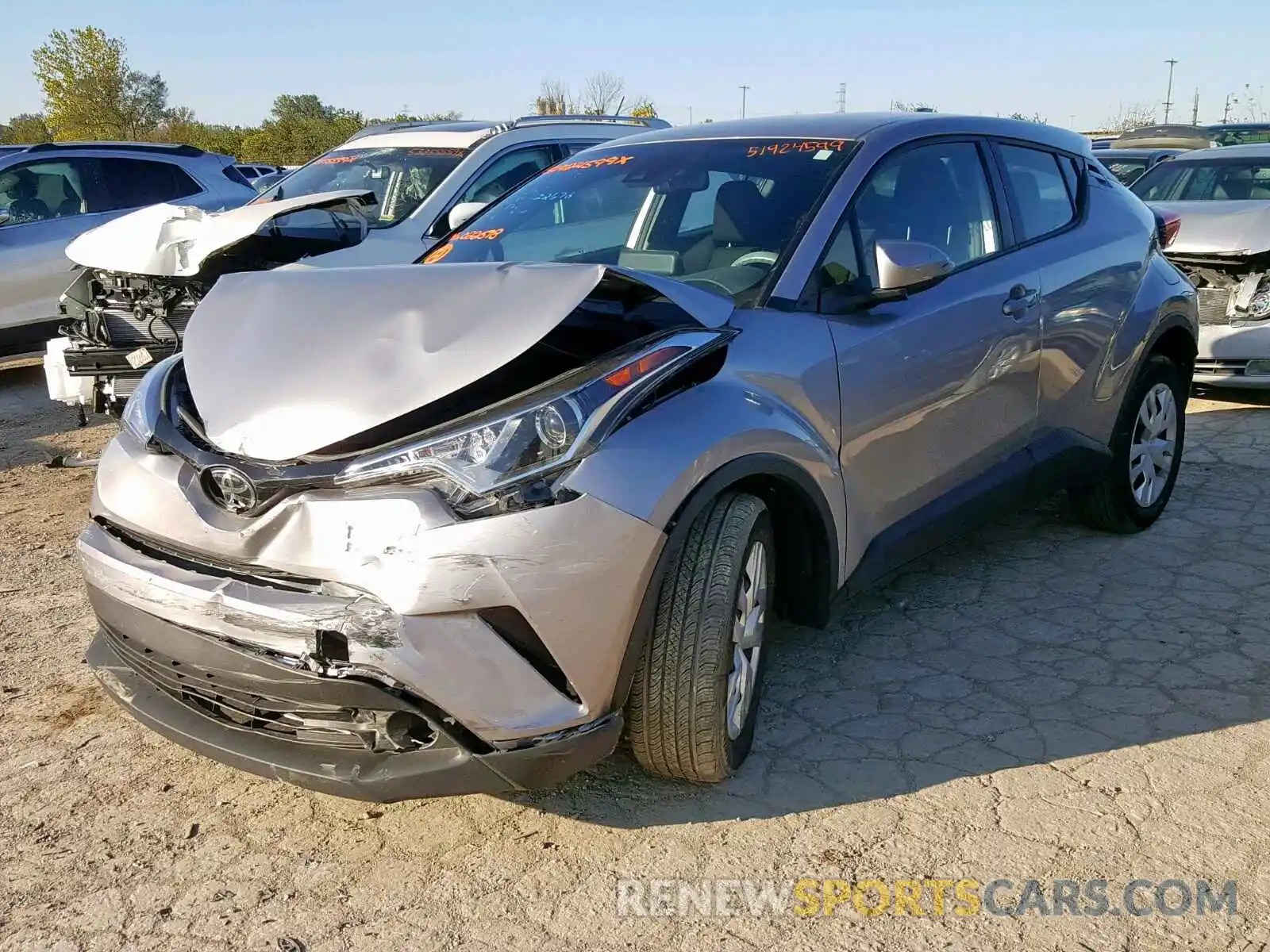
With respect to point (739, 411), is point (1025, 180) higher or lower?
higher

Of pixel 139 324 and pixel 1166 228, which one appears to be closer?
pixel 1166 228

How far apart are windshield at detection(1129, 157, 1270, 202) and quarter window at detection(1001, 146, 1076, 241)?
469cm

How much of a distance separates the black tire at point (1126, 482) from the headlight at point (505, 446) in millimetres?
2972

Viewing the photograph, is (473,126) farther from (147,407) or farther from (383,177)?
(147,407)

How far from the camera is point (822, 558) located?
325 centimetres

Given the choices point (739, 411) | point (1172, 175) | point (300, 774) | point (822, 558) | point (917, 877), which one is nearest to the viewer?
point (300, 774)

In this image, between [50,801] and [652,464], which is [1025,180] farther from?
[50,801]

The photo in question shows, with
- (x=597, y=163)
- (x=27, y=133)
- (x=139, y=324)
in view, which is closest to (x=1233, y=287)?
(x=597, y=163)

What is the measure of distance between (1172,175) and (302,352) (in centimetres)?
861

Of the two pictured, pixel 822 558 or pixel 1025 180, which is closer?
pixel 822 558

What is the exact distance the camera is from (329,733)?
8.46ft

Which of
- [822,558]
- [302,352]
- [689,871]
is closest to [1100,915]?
[689,871]

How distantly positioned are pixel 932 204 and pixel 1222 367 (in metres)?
4.62

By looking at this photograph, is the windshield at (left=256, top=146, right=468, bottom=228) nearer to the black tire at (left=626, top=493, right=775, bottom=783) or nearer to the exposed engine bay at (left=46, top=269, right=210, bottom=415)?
the exposed engine bay at (left=46, top=269, right=210, bottom=415)
